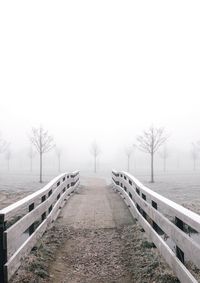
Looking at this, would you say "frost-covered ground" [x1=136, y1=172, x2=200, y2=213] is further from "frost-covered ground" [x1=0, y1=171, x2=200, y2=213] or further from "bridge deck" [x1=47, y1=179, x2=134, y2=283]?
"bridge deck" [x1=47, y1=179, x2=134, y2=283]

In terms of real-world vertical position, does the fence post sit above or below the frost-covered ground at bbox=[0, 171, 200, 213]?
above

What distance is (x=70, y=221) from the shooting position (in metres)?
10.5

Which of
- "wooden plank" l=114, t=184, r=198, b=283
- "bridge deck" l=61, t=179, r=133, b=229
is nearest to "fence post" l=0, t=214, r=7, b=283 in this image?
"wooden plank" l=114, t=184, r=198, b=283

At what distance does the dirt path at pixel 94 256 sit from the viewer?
18.9 ft

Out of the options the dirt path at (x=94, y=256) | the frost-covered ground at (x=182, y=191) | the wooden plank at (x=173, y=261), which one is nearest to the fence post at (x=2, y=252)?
the dirt path at (x=94, y=256)

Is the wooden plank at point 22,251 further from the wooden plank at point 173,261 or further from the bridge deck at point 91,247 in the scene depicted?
the wooden plank at point 173,261

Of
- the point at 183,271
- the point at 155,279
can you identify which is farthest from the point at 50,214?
the point at 183,271

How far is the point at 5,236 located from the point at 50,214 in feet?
16.3

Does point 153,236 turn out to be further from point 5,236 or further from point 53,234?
point 5,236

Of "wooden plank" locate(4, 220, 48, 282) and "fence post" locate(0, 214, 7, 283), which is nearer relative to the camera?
"fence post" locate(0, 214, 7, 283)

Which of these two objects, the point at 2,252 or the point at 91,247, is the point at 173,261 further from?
the point at 91,247

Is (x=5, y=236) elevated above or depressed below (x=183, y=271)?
above

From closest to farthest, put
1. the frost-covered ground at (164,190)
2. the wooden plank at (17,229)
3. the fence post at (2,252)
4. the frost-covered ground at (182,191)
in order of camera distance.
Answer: the fence post at (2,252) < the wooden plank at (17,229) < the frost-covered ground at (182,191) < the frost-covered ground at (164,190)

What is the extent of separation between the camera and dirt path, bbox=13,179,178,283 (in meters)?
5.77
